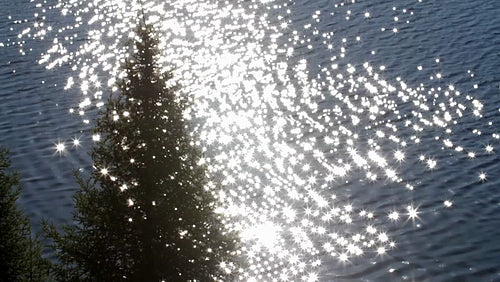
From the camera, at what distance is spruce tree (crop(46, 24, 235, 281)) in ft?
82.0

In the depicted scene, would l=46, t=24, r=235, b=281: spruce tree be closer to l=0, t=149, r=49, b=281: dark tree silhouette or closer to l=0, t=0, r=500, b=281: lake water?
l=0, t=149, r=49, b=281: dark tree silhouette

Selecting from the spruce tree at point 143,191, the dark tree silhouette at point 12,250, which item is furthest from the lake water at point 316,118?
the dark tree silhouette at point 12,250

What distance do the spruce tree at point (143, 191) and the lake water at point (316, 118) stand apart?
3613 millimetres

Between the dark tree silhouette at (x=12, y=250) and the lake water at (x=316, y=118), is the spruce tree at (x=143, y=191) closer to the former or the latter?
the dark tree silhouette at (x=12, y=250)

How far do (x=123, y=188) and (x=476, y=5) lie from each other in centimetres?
5835

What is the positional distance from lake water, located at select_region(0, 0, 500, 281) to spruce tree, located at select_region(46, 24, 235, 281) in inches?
142

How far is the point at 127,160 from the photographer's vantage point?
25.1 metres

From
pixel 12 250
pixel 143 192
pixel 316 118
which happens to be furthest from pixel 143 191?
pixel 316 118

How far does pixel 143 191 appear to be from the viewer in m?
25.0

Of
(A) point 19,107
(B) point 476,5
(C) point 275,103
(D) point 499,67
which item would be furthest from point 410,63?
(A) point 19,107

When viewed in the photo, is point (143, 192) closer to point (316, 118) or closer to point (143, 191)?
point (143, 191)

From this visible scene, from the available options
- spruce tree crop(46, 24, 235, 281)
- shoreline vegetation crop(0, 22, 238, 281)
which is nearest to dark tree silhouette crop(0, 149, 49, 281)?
shoreline vegetation crop(0, 22, 238, 281)

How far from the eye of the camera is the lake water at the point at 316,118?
121 feet

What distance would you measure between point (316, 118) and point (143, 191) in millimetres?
27732
